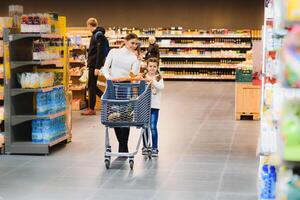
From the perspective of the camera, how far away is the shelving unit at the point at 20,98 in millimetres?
7918

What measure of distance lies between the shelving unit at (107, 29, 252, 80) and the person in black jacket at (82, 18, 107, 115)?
9.58 metres

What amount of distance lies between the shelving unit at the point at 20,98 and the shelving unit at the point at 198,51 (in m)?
13.4

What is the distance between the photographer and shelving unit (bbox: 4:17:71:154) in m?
7.92

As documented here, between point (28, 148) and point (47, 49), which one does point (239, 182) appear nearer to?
point (28, 148)

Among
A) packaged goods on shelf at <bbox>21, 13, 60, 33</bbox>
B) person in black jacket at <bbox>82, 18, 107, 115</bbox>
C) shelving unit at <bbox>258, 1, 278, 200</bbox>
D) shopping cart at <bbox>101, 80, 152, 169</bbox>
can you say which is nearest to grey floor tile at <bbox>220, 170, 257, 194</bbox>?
shopping cart at <bbox>101, 80, 152, 169</bbox>

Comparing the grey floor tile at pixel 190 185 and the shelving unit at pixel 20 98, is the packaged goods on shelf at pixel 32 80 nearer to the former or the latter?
the shelving unit at pixel 20 98

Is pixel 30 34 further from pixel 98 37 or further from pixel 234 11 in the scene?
pixel 234 11

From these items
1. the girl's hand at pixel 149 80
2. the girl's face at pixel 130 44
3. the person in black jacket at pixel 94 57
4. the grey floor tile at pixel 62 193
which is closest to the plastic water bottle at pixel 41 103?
the girl's face at pixel 130 44

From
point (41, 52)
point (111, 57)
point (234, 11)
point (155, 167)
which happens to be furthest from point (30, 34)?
point (234, 11)

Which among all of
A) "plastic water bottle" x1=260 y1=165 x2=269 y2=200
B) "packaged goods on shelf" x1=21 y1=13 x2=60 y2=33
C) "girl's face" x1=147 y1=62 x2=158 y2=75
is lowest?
"plastic water bottle" x1=260 y1=165 x2=269 y2=200

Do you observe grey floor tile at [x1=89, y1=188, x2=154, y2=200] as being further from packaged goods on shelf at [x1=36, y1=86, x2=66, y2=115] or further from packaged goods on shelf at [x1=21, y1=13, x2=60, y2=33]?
packaged goods on shelf at [x1=21, y1=13, x2=60, y2=33]

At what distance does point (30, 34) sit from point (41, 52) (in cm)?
28

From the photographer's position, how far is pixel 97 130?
33.7 ft

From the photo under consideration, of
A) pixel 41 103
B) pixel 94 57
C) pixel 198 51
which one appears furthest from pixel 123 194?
pixel 198 51
